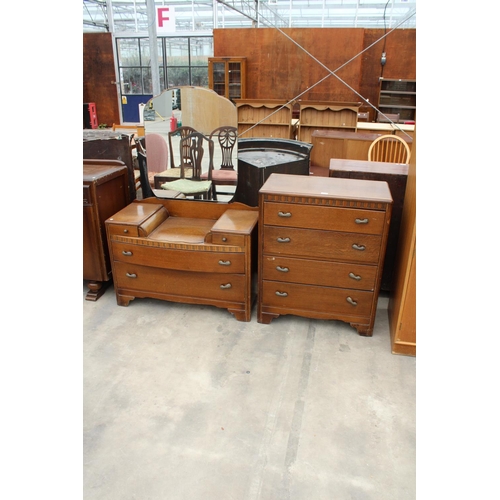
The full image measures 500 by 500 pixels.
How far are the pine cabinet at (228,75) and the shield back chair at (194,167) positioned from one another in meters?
5.53

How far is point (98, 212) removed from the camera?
9.18 feet

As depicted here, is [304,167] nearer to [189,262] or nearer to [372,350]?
[189,262]

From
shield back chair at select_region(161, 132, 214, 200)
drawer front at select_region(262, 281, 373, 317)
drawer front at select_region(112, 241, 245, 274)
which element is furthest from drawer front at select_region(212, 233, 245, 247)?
shield back chair at select_region(161, 132, 214, 200)

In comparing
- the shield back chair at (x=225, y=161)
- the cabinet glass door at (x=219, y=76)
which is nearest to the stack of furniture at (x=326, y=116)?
the cabinet glass door at (x=219, y=76)

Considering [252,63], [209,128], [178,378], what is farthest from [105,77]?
[178,378]

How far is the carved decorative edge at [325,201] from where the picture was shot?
2230 millimetres

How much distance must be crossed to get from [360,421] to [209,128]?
2.27 metres

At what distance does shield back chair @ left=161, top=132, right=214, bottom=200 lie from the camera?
3.12m

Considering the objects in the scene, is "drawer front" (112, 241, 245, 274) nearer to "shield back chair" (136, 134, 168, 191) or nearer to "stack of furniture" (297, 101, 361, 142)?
"shield back chair" (136, 134, 168, 191)

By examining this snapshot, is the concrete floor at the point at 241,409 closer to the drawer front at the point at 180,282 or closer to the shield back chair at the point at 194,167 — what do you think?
the drawer front at the point at 180,282

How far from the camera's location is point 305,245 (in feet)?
7.84

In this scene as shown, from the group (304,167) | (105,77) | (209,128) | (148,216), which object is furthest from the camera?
(105,77)

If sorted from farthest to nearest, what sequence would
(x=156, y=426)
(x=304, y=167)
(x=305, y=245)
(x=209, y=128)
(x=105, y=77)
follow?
1. (x=105, y=77)
2. (x=304, y=167)
3. (x=209, y=128)
4. (x=305, y=245)
5. (x=156, y=426)
